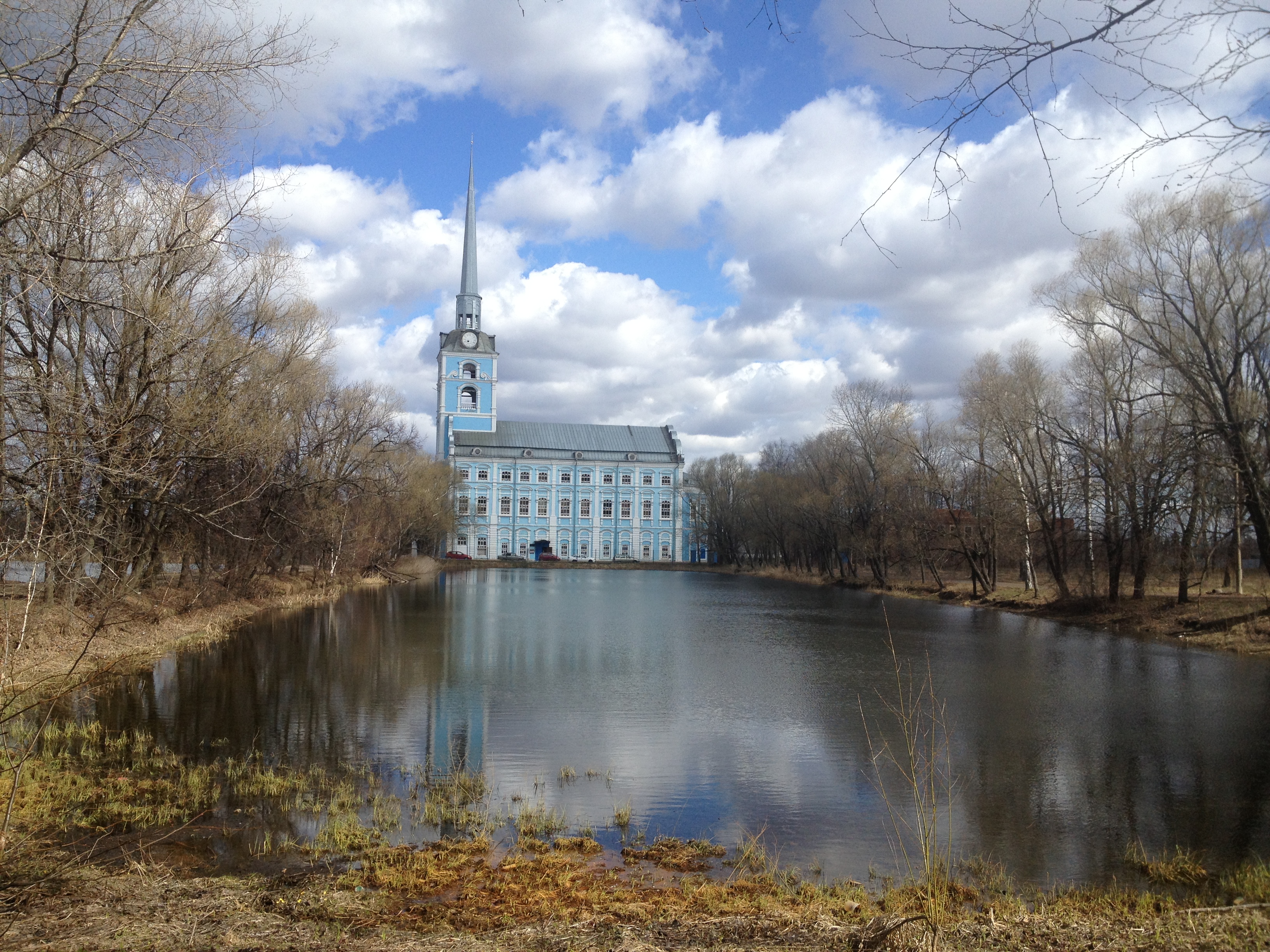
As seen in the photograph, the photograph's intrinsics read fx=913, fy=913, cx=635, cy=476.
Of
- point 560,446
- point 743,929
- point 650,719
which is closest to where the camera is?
point 743,929

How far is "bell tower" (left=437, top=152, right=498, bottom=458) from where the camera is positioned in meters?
86.2

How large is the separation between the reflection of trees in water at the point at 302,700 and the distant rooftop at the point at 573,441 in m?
65.5

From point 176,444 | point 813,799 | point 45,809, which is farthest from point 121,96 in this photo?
point 176,444

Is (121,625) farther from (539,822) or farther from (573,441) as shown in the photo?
→ (573,441)

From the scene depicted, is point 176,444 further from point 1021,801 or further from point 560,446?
point 560,446

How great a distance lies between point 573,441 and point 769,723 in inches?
3118

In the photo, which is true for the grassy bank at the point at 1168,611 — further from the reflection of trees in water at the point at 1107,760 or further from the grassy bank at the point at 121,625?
the grassy bank at the point at 121,625

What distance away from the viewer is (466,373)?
87312 millimetres

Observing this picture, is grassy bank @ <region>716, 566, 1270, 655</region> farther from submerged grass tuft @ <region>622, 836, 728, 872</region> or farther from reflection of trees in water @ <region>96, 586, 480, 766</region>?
reflection of trees in water @ <region>96, 586, 480, 766</region>

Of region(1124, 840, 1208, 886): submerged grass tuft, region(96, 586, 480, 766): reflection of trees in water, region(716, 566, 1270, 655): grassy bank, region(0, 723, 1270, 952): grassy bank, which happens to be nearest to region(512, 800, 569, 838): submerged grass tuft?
region(0, 723, 1270, 952): grassy bank

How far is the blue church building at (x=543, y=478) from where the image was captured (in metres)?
86.4

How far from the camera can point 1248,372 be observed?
2227cm

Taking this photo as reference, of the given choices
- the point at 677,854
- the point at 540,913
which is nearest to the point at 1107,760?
the point at 677,854

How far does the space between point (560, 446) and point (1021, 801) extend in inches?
3250
